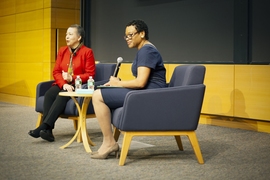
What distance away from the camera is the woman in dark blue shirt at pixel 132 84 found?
4113 millimetres

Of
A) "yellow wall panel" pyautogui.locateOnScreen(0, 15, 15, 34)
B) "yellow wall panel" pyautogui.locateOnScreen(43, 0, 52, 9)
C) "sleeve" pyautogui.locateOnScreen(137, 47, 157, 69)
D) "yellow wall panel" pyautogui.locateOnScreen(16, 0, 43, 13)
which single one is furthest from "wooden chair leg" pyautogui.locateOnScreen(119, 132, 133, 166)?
"yellow wall panel" pyautogui.locateOnScreen(0, 15, 15, 34)

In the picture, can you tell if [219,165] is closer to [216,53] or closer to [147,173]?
[147,173]

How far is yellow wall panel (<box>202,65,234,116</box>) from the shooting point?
6238 mm

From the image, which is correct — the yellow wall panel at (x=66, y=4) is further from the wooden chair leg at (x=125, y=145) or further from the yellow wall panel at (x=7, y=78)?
the wooden chair leg at (x=125, y=145)

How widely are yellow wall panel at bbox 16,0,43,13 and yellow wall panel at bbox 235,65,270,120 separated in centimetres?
459

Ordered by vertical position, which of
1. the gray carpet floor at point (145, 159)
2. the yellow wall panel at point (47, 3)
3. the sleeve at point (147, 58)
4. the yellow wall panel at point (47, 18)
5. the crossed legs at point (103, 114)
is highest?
the yellow wall panel at point (47, 3)

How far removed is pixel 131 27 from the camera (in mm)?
4289

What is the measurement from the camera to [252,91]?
19.6 ft

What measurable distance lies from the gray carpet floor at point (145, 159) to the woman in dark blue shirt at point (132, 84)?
25 centimetres

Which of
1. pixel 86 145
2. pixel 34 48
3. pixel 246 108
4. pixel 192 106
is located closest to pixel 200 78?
pixel 192 106

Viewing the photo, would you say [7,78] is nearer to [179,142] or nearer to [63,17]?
[63,17]

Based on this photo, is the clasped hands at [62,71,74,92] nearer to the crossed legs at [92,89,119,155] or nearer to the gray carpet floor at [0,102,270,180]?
the gray carpet floor at [0,102,270,180]

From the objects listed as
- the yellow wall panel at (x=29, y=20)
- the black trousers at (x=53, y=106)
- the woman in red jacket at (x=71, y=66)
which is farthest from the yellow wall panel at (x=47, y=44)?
the black trousers at (x=53, y=106)

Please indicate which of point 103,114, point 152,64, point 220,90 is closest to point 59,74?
point 103,114
